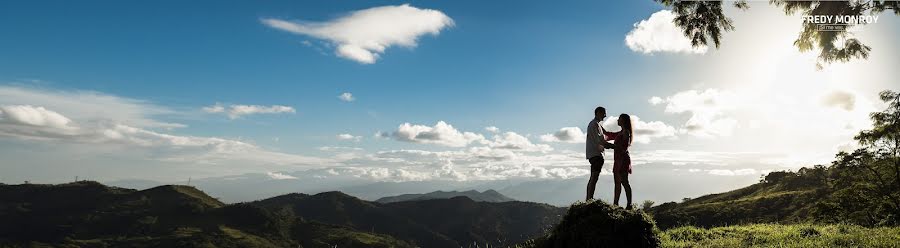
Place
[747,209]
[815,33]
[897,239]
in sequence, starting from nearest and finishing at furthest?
1. [897,239]
2. [815,33]
3. [747,209]

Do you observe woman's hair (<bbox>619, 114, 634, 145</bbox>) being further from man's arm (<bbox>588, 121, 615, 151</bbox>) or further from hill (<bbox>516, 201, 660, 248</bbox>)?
hill (<bbox>516, 201, 660, 248</bbox>)

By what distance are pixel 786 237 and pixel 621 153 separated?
4.75 m

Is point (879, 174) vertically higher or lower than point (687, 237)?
higher

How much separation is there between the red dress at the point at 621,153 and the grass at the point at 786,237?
2.23 m

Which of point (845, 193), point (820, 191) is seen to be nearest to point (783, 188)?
point (820, 191)

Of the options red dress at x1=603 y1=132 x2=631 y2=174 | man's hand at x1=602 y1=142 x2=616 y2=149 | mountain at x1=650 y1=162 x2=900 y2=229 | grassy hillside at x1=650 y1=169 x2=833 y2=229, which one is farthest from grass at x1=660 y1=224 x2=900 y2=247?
grassy hillside at x1=650 y1=169 x2=833 y2=229

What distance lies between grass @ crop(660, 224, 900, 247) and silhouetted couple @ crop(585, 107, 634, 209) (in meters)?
2.01

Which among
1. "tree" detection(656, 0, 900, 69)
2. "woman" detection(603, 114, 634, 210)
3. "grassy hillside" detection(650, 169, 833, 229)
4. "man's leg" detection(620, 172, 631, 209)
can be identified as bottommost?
"grassy hillside" detection(650, 169, 833, 229)

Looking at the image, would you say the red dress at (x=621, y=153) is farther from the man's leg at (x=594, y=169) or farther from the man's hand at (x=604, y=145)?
the man's leg at (x=594, y=169)

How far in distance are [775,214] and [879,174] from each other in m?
85.2

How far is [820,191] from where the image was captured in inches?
4747

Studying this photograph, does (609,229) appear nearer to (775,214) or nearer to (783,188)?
(775,214)

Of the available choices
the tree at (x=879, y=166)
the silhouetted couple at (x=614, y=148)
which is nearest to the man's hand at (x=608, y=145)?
the silhouetted couple at (x=614, y=148)

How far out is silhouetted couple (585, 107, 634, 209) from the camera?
13680mm
